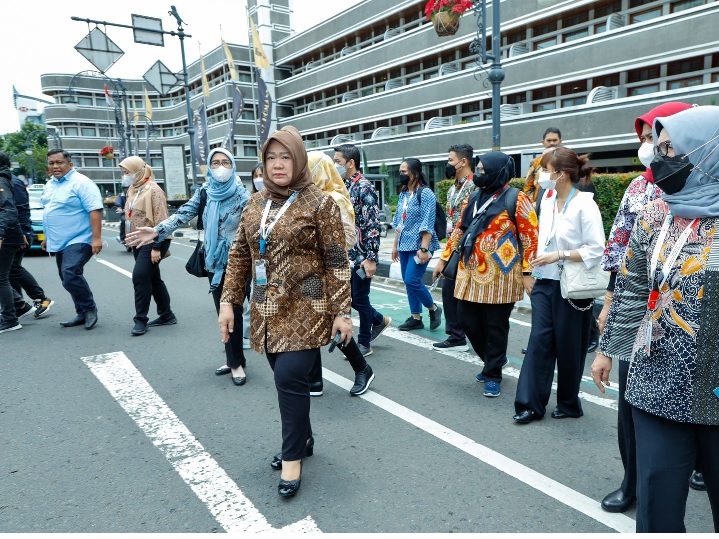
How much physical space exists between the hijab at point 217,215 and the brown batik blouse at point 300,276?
6.09ft


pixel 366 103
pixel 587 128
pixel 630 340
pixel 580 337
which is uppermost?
pixel 366 103

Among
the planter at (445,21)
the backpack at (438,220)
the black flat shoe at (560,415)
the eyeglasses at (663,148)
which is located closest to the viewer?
the eyeglasses at (663,148)

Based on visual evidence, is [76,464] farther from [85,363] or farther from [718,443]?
[718,443]

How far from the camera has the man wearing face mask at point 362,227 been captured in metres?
5.04

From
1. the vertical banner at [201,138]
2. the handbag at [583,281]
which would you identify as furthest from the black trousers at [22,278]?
the vertical banner at [201,138]

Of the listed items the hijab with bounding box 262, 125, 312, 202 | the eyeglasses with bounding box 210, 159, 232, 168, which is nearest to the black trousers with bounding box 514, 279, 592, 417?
the hijab with bounding box 262, 125, 312, 202

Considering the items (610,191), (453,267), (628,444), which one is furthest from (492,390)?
(610,191)

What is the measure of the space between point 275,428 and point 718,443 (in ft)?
8.84

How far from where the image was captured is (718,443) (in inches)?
71.1

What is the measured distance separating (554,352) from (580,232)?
85cm

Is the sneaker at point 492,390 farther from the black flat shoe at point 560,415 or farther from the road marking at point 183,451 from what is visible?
the road marking at point 183,451

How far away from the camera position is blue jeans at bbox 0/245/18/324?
6.55 m

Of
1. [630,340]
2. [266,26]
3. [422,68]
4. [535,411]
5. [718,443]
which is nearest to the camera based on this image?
[718,443]

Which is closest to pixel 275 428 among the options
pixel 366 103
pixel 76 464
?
pixel 76 464
